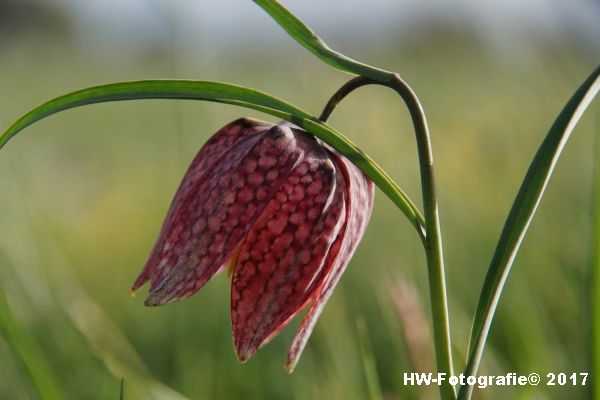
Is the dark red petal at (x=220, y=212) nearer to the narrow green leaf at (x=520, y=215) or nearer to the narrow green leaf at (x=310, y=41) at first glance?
the narrow green leaf at (x=310, y=41)

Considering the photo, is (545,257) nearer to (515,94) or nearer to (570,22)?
(515,94)

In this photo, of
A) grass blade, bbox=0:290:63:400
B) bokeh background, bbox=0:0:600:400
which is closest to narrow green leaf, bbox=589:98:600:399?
bokeh background, bbox=0:0:600:400

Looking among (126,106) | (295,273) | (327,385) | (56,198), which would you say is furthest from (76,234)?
(126,106)

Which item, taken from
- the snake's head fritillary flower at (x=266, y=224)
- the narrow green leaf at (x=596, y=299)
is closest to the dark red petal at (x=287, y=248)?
the snake's head fritillary flower at (x=266, y=224)

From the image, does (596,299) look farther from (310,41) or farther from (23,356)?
(23,356)

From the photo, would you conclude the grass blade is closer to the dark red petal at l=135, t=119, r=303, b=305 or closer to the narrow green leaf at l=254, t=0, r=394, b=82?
the dark red petal at l=135, t=119, r=303, b=305
